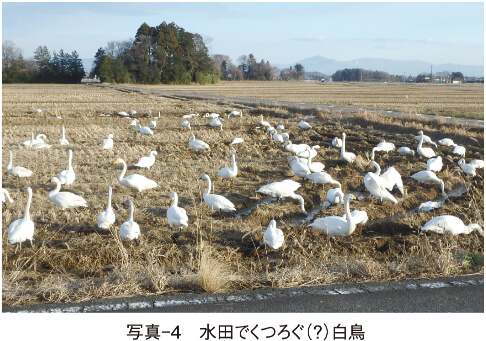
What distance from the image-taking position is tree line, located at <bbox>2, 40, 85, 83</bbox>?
81188 millimetres

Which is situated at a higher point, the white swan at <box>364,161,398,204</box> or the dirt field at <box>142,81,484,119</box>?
the dirt field at <box>142,81,484,119</box>

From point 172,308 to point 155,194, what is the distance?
17.6ft

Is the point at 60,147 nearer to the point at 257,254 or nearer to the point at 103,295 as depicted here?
the point at 257,254

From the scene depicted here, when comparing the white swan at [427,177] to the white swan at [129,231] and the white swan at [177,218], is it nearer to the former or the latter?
the white swan at [177,218]

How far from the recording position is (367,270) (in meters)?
4.78

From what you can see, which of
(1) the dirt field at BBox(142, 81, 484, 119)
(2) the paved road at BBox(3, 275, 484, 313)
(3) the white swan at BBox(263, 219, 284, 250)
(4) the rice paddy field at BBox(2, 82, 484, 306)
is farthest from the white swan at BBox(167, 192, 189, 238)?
(1) the dirt field at BBox(142, 81, 484, 119)

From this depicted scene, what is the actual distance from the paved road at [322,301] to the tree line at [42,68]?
83.7m

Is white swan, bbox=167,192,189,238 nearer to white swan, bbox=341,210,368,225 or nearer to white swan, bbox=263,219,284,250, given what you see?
white swan, bbox=263,219,284,250

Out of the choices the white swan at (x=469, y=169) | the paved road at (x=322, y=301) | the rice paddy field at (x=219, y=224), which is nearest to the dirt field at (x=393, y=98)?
the rice paddy field at (x=219, y=224)

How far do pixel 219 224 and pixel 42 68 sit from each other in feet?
280

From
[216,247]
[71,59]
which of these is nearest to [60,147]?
[216,247]

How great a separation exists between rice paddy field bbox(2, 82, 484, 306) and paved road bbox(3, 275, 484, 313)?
0.18 metres

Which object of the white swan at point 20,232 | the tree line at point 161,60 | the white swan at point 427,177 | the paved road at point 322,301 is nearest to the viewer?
the paved road at point 322,301

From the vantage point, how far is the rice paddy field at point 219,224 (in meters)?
4.70
